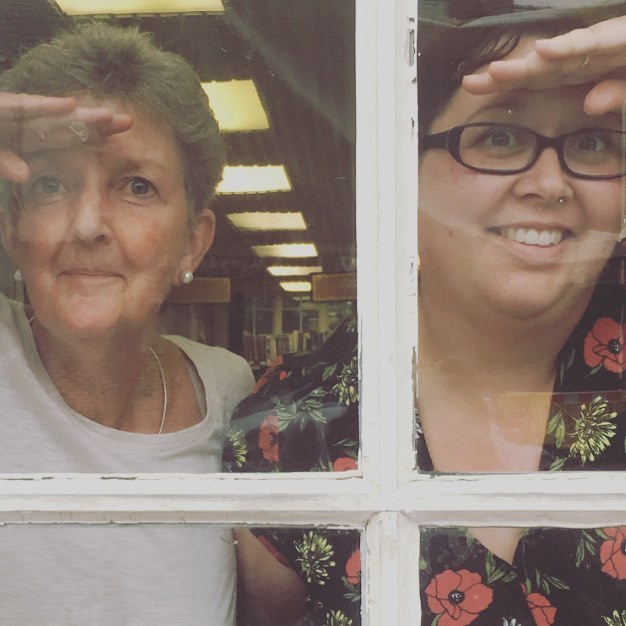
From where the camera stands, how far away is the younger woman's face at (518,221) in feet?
2.78

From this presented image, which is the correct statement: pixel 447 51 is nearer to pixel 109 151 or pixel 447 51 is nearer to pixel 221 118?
pixel 221 118

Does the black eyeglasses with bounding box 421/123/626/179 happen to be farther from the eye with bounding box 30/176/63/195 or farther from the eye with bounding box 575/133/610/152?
the eye with bounding box 30/176/63/195

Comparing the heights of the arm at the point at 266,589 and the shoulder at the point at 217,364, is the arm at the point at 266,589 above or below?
below

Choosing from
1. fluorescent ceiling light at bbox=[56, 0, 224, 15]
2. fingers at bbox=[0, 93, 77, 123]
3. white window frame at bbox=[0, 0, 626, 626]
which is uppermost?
fluorescent ceiling light at bbox=[56, 0, 224, 15]

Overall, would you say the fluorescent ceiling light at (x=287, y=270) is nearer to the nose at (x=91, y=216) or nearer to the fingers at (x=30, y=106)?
the nose at (x=91, y=216)

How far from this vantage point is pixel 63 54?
0.88 metres

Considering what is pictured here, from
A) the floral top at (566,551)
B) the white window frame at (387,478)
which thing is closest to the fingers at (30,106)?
the white window frame at (387,478)

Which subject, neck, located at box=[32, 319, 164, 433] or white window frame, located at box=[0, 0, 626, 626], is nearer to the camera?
white window frame, located at box=[0, 0, 626, 626]

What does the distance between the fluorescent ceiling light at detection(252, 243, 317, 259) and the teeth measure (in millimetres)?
238

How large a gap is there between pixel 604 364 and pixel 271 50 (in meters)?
0.55

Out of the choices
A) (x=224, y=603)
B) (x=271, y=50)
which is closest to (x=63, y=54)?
(x=271, y=50)

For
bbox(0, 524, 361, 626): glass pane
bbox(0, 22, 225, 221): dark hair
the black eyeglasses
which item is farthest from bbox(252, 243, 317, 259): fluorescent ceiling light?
bbox(0, 524, 361, 626): glass pane

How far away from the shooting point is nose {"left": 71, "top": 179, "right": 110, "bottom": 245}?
2.91 ft

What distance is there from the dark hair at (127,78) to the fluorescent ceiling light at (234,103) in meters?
0.01
